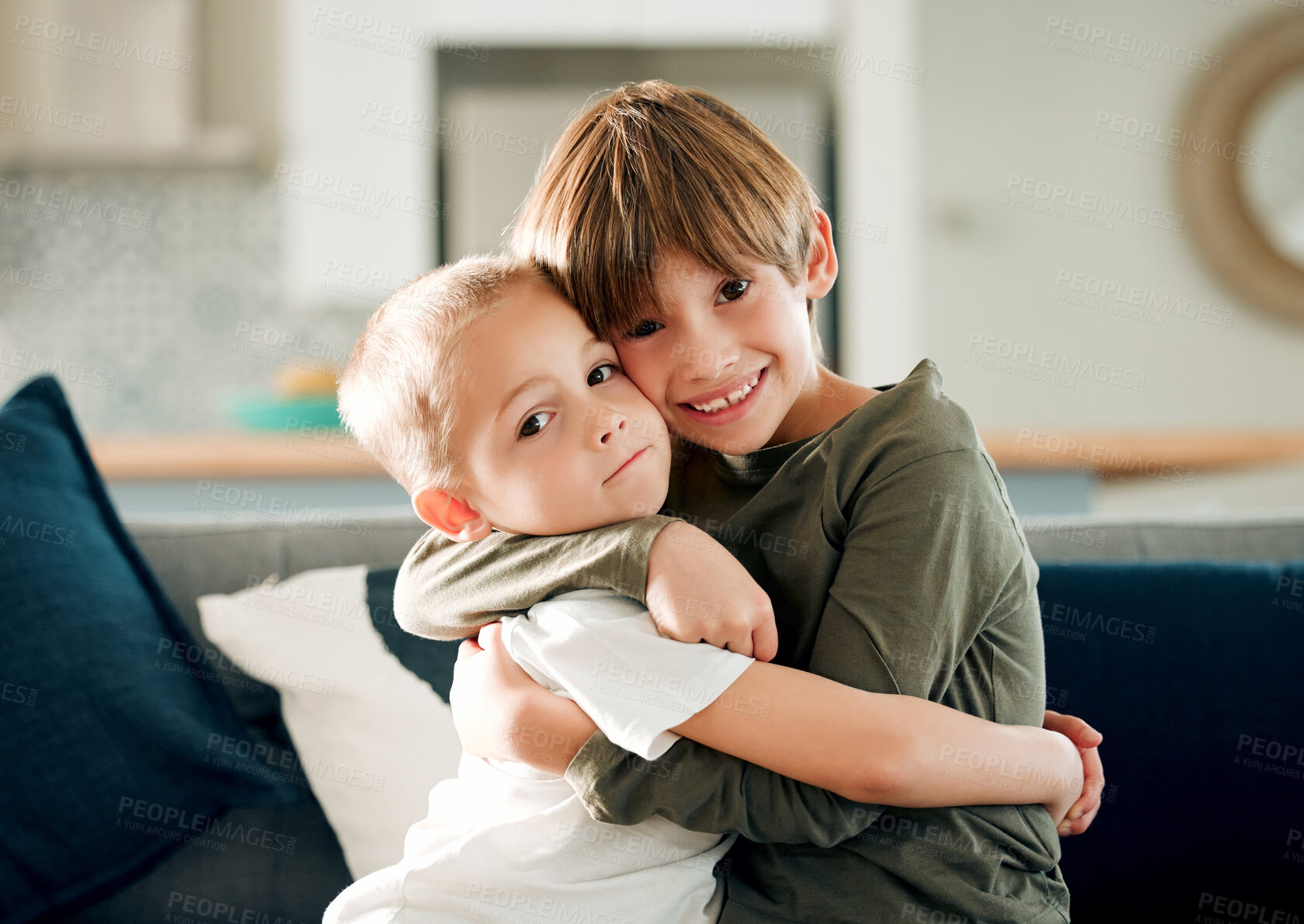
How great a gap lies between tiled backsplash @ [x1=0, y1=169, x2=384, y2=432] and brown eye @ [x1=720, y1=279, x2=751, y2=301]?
301 cm

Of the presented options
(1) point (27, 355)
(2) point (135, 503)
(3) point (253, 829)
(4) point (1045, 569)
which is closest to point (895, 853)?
(4) point (1045, 569)

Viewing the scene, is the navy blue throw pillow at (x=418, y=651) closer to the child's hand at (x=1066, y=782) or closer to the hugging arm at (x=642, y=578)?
the hugging arm at (x=642, y=578)

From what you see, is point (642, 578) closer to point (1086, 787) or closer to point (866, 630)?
point (866, 630)

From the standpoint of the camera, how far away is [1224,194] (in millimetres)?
3611

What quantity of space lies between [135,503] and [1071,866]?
207 centimetres

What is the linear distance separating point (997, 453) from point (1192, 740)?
0.90 meters

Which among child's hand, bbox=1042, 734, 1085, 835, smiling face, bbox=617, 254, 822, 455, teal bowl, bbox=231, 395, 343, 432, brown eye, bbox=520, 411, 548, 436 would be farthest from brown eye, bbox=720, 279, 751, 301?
teal bowl, bbox=231, 395, 343, 432

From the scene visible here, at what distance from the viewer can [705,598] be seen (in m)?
0.85

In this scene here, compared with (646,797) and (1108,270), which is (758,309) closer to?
(646,797)

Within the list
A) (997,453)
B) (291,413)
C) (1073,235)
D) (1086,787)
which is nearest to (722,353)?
(1086,787)

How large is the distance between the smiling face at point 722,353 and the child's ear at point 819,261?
0.04 metres

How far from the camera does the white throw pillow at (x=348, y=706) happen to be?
135 cm

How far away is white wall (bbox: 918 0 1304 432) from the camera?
143 inches

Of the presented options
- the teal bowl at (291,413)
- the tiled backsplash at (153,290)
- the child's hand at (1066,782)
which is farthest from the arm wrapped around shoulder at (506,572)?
the tiled backsplash at (153,290)
